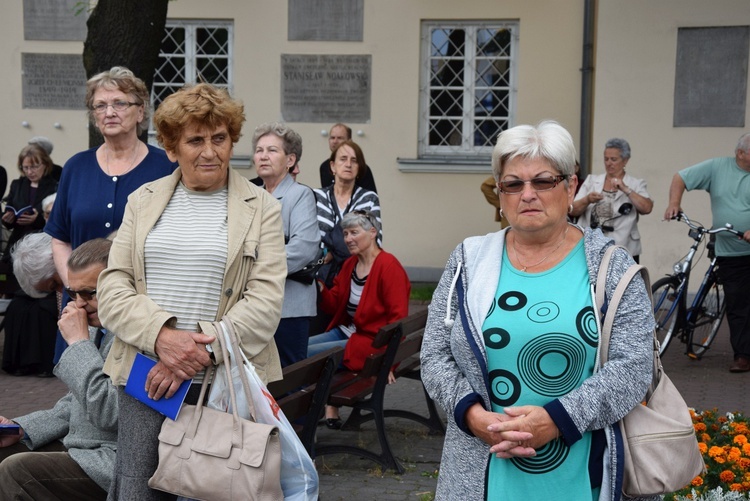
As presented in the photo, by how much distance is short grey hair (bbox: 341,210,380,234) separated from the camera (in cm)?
624

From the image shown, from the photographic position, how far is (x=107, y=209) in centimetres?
434

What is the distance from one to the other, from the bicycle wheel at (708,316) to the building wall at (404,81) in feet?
13.0

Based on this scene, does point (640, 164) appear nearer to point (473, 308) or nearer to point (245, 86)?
point (245, 86)

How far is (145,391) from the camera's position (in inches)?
126

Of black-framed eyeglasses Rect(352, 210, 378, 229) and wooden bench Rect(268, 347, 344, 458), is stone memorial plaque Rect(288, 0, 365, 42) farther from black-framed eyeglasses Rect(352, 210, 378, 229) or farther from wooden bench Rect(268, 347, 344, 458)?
wooden bench Rect(268, 347, 344, 458)

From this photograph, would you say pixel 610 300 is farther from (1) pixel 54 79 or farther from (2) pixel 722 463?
(1) pixel 54 79

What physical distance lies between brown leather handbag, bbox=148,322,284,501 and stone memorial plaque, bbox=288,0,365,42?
986 cm

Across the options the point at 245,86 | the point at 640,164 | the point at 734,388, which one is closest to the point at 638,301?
the point at 734,388

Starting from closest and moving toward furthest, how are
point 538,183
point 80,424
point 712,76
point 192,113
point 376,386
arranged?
point 538,183
point 192,113
point 80,424
point 376,386
point 712,76

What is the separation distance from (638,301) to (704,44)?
9.86 metres

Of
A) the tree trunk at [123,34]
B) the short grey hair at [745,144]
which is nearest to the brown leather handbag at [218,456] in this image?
the tree trunk at [123,34]

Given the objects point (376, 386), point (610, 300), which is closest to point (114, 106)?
point (376, 386)

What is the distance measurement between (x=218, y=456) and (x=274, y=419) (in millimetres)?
209

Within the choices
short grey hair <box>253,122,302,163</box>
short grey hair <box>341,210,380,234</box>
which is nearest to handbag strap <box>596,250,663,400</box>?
short grey hair <box>253,122,302,163</box>
